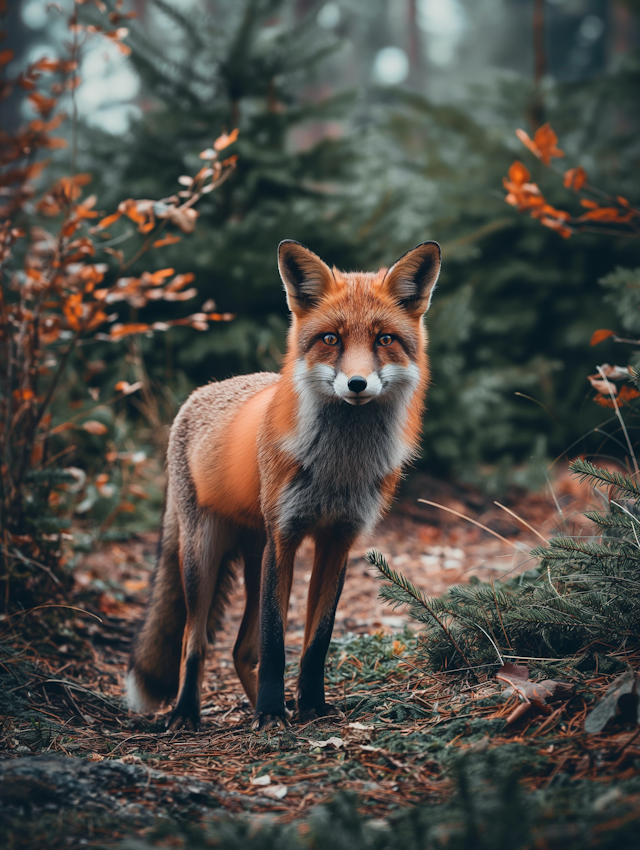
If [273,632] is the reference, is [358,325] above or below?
above

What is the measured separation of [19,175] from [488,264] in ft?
17.5

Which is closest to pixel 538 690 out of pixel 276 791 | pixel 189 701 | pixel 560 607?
pixel 560 607

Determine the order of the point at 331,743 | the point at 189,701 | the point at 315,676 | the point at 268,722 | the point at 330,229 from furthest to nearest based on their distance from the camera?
the point at 330,229 → the point at 189,701 → the point at 315,676 → the point at 268,722 → the point at 331,743

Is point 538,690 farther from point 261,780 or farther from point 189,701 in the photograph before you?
point 189,701

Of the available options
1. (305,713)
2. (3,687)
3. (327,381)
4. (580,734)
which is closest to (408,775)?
(580,734)

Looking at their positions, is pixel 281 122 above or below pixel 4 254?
above

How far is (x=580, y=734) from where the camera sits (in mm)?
1851

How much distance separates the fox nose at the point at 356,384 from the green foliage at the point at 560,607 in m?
0.62

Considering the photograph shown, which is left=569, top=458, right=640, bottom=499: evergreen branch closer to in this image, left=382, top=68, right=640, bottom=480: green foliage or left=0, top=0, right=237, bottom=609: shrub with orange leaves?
left=0, top=0, right=237, bottom=609: shrub with orange leaves

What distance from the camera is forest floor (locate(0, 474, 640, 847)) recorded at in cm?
171

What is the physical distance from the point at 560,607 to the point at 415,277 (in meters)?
1.43

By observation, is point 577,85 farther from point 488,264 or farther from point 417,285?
point 417,285

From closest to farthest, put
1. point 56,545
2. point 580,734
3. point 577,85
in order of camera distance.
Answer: point 580,734
point 56,545
point 577,85

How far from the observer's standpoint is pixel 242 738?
97.7 inches
